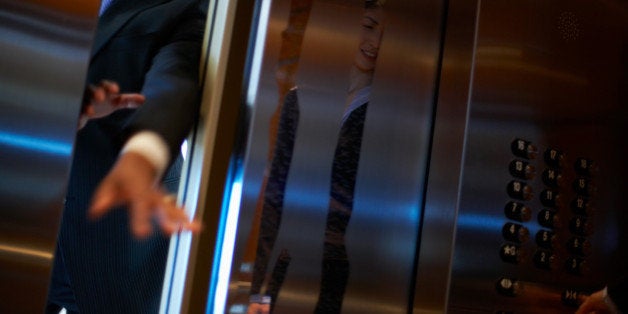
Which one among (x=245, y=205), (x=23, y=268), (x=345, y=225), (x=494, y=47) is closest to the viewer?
(x=23, y=268)

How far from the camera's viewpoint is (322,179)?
1.04 meters

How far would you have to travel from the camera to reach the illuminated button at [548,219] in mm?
1210

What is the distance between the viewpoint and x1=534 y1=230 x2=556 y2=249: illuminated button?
47.6 inches

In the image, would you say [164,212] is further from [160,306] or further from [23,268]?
[160,306]

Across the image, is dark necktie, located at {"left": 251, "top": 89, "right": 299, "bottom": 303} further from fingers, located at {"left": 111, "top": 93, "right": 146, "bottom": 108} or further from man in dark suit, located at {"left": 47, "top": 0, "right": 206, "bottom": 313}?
fingers, located at {"left": 111, "top": 93, "right": 146, "bottom": 108}

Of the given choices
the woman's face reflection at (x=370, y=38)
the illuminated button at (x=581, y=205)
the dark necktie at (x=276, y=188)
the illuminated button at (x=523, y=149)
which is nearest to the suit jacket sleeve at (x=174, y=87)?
the dark necktie at (x=276, y=188)

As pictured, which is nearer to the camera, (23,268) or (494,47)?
(23,268)

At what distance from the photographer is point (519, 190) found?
3.92 ft

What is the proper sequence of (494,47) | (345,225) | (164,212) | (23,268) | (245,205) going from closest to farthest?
(164,212) < (23,268) < (245,205) < (345,225) < (494,47)

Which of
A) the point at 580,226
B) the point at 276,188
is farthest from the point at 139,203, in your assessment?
the point at 580,226

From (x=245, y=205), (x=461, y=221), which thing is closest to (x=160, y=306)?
(x=245, y=205)

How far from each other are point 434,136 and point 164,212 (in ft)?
2.22

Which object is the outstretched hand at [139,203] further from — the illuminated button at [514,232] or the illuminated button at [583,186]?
the illuminated button at [583,186]

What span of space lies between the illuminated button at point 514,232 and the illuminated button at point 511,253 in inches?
0.4
